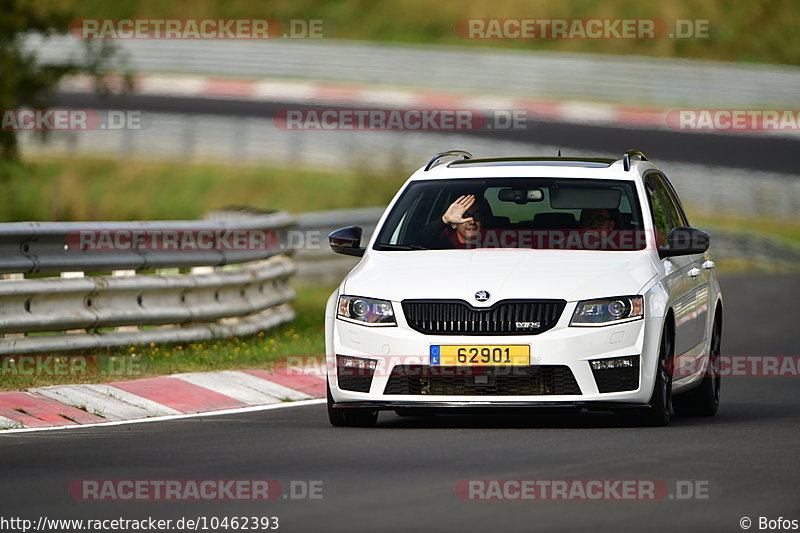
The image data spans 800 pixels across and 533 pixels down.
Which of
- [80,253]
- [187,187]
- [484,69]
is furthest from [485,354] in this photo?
[484,69]

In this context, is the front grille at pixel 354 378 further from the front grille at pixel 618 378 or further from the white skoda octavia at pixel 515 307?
the front grille at pixel 618 378

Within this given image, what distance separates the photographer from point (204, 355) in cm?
1501

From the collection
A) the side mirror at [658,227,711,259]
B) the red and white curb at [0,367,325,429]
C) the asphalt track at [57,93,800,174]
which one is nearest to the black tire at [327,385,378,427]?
the red and white curb at [0,367,325,429]

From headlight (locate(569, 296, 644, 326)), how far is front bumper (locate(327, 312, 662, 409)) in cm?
4

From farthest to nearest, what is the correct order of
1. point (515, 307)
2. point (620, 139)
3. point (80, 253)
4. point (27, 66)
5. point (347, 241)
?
point (620, 139) < point (27, 66) < point (80, 253) < point (347, 241) < point (515, 307)

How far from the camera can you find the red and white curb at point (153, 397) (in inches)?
461

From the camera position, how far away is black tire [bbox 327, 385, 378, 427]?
36.9ft

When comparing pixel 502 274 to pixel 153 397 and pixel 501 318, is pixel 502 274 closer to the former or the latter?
pixel 501 318

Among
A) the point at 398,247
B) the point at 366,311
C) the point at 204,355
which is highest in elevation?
the point at 398,247

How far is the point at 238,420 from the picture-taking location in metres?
11.8

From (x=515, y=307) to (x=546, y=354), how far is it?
34 cm

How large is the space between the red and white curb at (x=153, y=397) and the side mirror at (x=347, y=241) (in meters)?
1.53

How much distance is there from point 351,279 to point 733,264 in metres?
17.3

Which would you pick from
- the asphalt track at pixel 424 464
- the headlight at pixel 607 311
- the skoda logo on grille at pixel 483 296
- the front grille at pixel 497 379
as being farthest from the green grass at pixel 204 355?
the headlight at pixel 607 311
